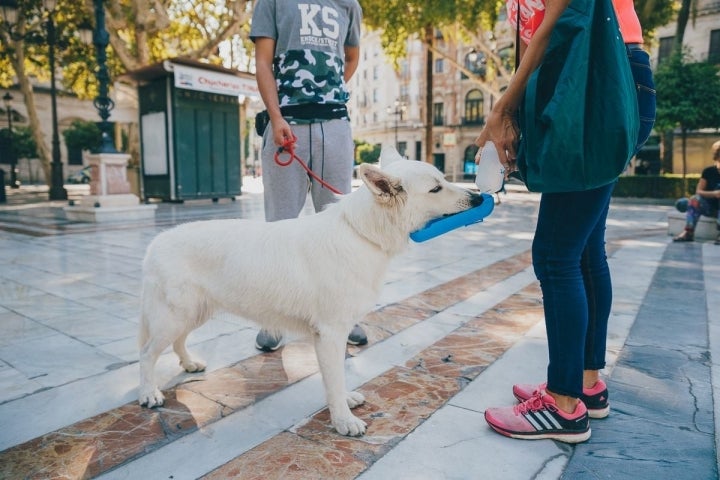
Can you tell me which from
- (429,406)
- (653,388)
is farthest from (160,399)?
(653,388)

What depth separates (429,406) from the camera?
2.33 metres

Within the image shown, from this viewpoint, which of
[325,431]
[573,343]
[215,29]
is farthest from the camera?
[215,29]

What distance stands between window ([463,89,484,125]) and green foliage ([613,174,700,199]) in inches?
1230

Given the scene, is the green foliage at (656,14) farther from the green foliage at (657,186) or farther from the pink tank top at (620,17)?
the pink tank top at (620,17)

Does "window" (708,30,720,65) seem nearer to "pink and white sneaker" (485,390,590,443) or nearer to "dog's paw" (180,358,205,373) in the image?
"pink and white sneaker" (485,390,590,443)

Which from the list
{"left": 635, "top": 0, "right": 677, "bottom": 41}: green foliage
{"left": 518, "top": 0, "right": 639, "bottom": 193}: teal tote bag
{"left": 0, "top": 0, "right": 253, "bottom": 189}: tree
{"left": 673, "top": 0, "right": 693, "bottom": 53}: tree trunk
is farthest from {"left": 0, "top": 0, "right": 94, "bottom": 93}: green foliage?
{"left": 673, "top": 0, "right": 693, "bottom": 53}: tree trunk

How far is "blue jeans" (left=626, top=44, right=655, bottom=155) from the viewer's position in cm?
195

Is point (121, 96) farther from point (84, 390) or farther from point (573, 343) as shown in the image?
point (573, 343)

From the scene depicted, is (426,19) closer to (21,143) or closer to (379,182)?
(379,182)

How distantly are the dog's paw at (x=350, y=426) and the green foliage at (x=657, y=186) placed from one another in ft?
64.2

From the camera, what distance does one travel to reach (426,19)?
1822 cm

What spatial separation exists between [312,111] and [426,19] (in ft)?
56.6

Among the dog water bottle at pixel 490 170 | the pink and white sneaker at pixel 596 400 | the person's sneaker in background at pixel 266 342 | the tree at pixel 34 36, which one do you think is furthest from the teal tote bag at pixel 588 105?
the tree at pixel 34 36

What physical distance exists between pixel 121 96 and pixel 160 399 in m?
21.2
